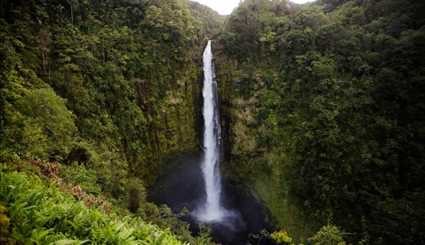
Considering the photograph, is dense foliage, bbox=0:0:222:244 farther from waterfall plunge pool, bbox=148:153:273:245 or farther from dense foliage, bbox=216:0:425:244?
dense foliage, bbox=216:0:425:244

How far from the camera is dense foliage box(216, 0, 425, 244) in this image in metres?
18.6

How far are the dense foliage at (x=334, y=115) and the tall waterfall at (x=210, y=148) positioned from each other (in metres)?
0.84

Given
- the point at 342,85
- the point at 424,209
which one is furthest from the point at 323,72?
the point at 424,209

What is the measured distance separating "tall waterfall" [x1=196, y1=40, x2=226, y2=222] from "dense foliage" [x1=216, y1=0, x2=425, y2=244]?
0.84 meters

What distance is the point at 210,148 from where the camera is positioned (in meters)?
25.1

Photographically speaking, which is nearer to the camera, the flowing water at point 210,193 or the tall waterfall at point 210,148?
the flowing water at point 210,193

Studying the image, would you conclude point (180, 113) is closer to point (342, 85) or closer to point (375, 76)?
point (342, 85)

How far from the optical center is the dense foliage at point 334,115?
61.0 ft

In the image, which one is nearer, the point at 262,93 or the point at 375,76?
the point at 375,76

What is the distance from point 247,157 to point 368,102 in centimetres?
827

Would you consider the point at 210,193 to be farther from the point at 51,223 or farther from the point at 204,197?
the point at 51,223

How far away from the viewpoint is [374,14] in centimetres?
2400

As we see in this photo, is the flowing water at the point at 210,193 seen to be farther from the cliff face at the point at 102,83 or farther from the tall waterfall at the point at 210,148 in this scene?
the cliff face at the point at 102,83

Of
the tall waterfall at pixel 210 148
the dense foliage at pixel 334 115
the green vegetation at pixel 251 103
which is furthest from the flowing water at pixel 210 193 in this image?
the dense foliage at pixel 334 115
